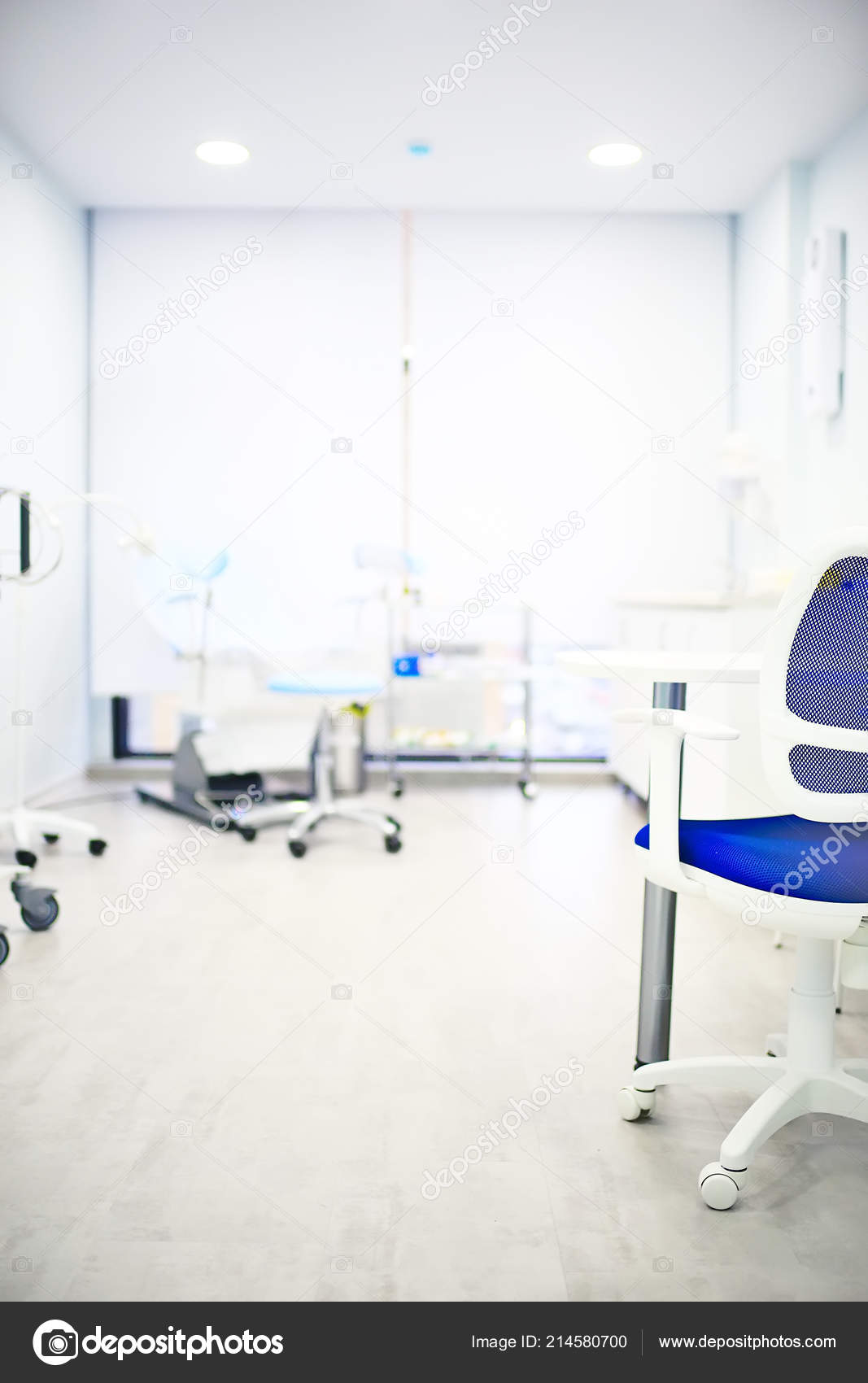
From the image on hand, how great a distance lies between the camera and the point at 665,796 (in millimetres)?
1730

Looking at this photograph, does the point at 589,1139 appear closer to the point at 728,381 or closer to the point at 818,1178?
the point at 818,1178

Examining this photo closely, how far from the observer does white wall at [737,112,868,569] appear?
12.5 ft

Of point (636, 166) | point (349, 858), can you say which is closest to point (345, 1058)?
point (349, 858)

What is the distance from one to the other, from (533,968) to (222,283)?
12.4ft

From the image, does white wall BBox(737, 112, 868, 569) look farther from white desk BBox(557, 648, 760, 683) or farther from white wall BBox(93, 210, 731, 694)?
white desk BBox(557, 648, 760, 683)

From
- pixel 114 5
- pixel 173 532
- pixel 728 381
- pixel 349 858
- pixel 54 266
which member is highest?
pixel 114 5

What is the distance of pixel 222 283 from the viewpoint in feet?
16.7

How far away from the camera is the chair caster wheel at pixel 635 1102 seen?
1.87 m
